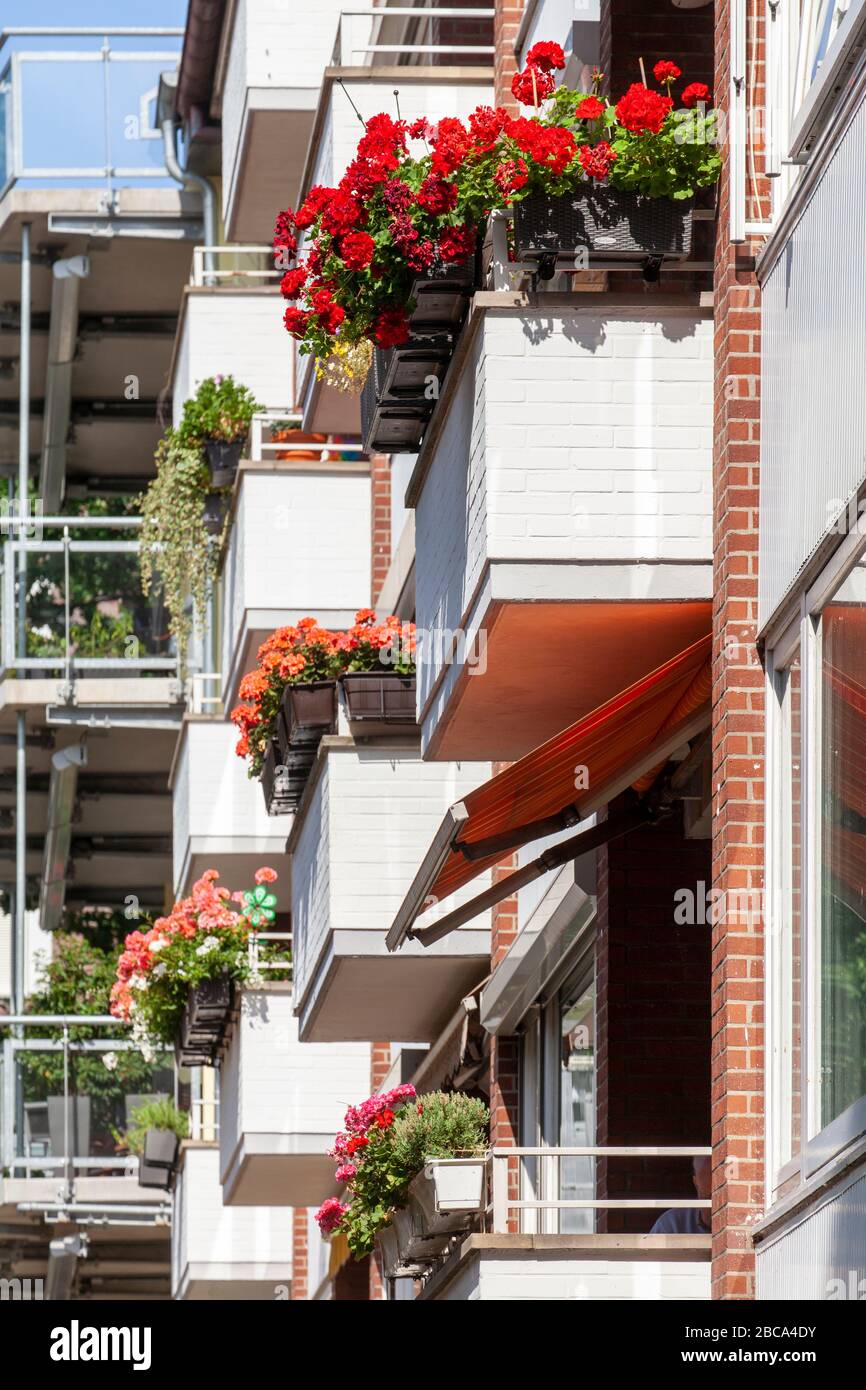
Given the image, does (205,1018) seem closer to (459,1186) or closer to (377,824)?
(377,824)

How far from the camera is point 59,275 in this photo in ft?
97.5

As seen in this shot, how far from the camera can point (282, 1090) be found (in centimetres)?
2081

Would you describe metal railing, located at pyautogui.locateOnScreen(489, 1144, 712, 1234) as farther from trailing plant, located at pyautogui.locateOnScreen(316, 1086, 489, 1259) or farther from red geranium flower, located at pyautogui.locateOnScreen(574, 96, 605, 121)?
red geranium flower, located at pyautogui.locateOnScreen(574, 96, 605, 121)

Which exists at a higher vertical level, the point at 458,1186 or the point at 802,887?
the point at 802,887

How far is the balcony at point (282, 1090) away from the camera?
67.5ft

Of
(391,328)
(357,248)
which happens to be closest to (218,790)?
(391,328)

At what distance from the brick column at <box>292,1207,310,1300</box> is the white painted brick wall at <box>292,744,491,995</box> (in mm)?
10344

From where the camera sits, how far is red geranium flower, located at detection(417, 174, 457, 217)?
10.6 m

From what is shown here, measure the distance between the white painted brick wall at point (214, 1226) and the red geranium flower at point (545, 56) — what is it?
15.3m

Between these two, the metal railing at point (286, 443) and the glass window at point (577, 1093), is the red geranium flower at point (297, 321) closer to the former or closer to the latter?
the glass window at point (577, 1093)

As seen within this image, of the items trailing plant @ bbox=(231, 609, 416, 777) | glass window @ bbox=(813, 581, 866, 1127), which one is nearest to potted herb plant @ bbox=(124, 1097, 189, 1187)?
trailing plant @ bbox=(231, 609, 416, 777)

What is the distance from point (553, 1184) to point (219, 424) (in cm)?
979
